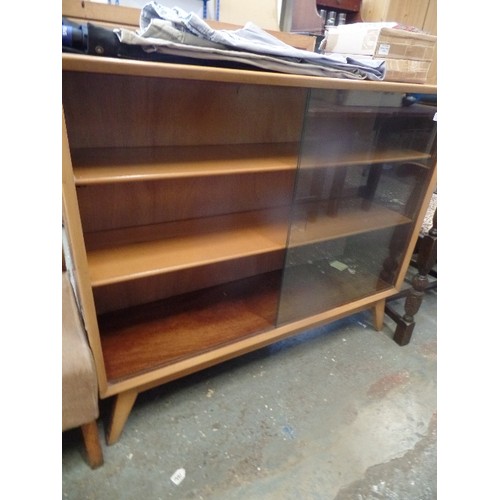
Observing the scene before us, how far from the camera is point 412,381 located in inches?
57.4

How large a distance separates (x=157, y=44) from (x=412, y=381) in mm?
1503

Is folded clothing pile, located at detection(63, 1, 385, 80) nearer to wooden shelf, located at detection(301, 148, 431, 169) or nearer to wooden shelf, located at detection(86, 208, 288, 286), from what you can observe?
wooden shelf, located at detection(301, 148, 431, 169)

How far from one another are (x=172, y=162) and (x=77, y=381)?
25.6 inches

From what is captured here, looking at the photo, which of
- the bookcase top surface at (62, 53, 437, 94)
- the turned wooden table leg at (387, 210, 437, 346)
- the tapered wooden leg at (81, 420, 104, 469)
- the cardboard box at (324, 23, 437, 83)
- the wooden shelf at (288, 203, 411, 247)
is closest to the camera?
the bookcase top surface at (62, 53, 437, 94)

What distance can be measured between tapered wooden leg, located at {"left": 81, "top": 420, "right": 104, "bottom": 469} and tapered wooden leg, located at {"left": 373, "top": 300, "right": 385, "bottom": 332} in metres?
1.27

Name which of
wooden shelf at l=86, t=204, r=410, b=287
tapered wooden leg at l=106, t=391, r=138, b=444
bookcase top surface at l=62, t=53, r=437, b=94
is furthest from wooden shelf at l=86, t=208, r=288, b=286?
bookcase top surface at l=62, t=53, r=437, b=94

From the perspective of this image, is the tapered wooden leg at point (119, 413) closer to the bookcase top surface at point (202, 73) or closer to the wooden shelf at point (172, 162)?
the wooden shelf at point (172, 162)

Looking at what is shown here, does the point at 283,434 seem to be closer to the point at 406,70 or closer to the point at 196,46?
the point at 196,46

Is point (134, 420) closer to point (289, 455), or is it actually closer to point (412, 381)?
point (289, 455)

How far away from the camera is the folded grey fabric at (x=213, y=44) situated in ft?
2.52

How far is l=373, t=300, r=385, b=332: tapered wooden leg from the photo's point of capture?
167 centimetres

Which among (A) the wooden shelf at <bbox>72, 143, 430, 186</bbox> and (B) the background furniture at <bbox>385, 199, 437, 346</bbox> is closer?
(A) the wooden shelf at <bbox>72, 143, 430, 186</bbox>

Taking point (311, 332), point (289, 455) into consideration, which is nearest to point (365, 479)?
point (289, 455)

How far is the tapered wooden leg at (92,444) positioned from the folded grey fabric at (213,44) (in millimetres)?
986
